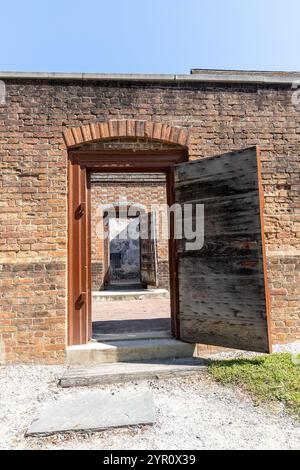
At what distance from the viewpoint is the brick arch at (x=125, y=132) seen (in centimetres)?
A: 410

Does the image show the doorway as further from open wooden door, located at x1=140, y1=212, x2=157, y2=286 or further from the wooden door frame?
open wooden door, located at x1=140, y1=212, x2=157, y2=286

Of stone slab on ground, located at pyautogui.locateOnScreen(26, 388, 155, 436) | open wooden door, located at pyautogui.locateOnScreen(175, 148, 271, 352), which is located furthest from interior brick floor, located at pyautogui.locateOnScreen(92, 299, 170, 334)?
stone slab on ground, located at pyautogui.locateOnScreen(26, 388, 155, 436)

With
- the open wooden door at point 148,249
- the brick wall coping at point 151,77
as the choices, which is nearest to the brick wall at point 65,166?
the brick wall coping at point 151,77

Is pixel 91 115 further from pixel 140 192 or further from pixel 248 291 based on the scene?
pixel 140 192

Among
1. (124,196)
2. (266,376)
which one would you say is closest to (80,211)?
(266,376)

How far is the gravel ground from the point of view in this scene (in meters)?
2.24

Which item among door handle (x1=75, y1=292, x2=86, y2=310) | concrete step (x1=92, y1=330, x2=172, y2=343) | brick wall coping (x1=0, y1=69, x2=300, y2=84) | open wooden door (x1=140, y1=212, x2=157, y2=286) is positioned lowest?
concrete step (x1=92, y1=330, x2=172, y2=343)

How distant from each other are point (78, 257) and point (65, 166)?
132 cm

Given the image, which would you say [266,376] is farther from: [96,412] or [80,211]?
[80,211]

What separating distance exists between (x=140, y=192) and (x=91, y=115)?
584 centimetres

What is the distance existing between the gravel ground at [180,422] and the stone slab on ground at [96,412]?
0.06m

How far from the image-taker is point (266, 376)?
3182 mm

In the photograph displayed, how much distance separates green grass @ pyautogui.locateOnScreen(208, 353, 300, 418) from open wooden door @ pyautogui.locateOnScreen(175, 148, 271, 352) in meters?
0.23
